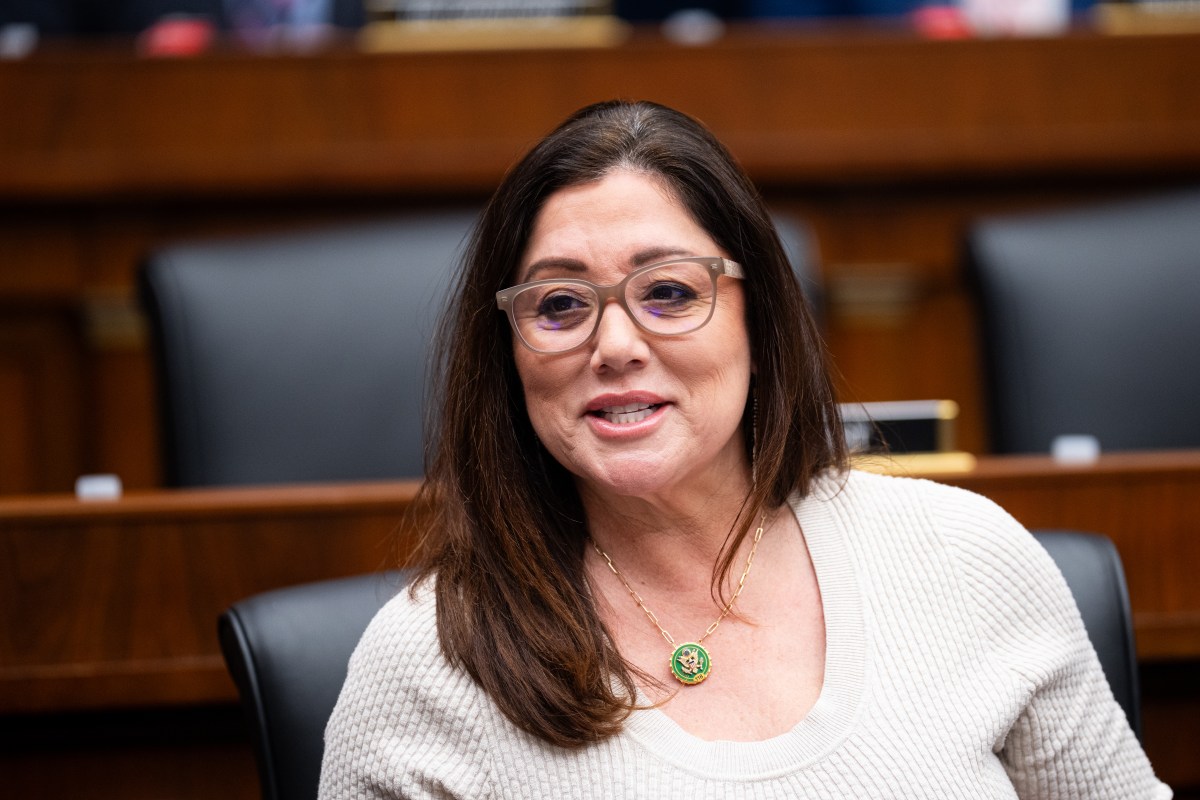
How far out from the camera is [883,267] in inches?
92.1

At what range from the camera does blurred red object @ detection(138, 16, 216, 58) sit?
224 cm

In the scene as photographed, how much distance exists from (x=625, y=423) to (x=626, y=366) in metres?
0.05

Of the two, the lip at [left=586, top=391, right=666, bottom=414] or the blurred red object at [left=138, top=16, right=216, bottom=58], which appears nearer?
the lip at [left=586, top=391, right=666, bottom=414]

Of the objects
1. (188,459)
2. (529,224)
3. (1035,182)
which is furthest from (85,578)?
(1035,182)

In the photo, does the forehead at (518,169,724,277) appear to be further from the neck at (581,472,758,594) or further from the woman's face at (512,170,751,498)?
the neck at (581,472,758,594)

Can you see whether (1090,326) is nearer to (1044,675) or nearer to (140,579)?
(1044,675)

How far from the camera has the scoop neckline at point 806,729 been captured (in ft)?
3.53

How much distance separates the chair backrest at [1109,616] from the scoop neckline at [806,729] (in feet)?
0.69

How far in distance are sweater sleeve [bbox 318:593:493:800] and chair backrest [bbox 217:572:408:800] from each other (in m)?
0.04

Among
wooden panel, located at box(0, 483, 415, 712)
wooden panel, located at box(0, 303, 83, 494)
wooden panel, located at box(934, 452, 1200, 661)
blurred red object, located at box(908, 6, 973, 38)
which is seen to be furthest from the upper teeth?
wooden panel, located at box(0, 303, 83, 494)

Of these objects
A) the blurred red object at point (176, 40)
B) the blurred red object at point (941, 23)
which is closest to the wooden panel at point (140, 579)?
the blurred red object at point (176, 40)

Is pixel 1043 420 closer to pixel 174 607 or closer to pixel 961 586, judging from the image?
pixel 961 586

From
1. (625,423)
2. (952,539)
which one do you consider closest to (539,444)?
(625,423)

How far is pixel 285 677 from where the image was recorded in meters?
1.15
